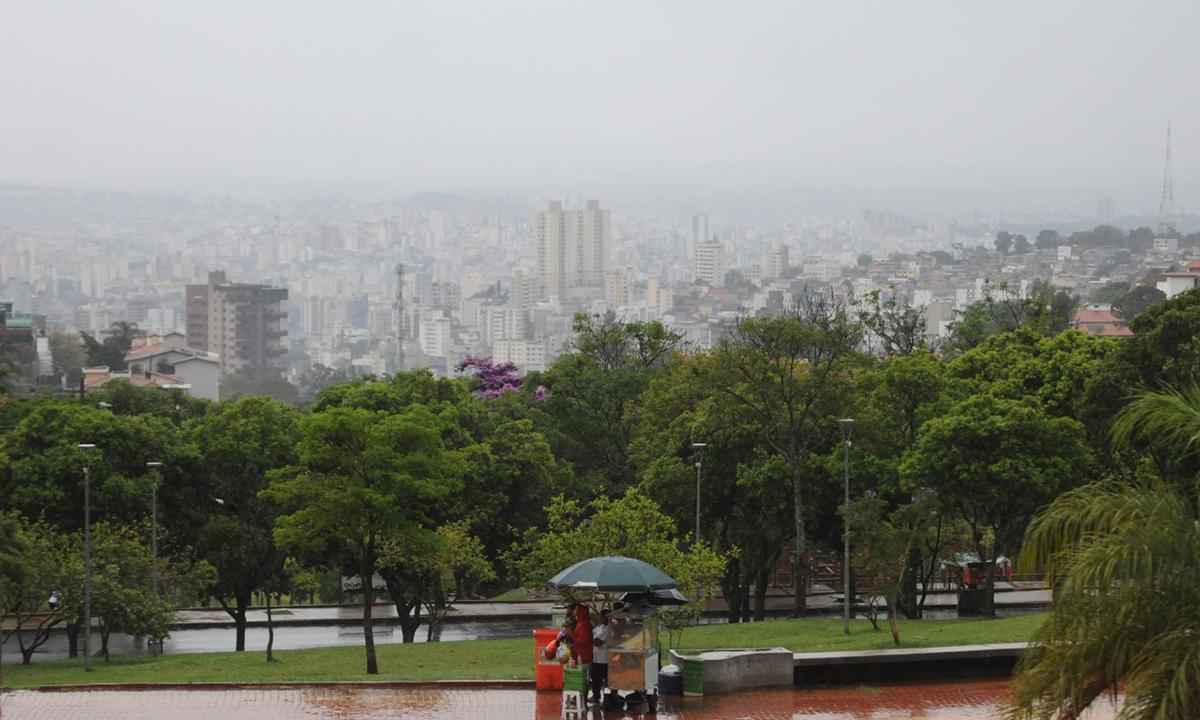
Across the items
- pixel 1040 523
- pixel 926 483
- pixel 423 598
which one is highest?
pixel 1040 523

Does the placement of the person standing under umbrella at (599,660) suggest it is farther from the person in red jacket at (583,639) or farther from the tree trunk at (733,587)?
the tree trunk at (733,587)

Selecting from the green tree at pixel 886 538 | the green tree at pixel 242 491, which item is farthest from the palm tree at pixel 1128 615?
the green tree at pixel 242 491

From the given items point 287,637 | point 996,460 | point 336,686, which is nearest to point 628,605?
point 336,686

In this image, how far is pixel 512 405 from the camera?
54625 millimetres

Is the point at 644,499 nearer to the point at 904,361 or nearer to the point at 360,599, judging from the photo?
the point at 904,361

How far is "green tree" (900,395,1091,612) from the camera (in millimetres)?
37344

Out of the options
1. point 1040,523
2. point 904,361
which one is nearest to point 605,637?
point 1040,523

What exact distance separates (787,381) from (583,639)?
22542 millimetres

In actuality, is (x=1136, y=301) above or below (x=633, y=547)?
below

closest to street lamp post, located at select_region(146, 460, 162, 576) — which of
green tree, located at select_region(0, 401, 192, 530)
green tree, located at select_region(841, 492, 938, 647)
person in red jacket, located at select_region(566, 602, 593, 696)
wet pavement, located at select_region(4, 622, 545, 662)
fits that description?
green tree, located at select_region(0, 401, 192, 530)

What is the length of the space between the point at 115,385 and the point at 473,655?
29.0 metres

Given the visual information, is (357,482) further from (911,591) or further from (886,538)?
(911,591)

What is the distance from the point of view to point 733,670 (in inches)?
754

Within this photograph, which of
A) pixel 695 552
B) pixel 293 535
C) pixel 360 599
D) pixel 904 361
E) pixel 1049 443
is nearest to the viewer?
pixel 293 535
